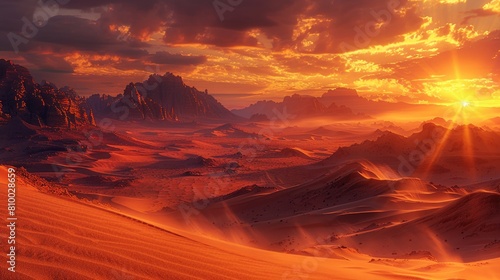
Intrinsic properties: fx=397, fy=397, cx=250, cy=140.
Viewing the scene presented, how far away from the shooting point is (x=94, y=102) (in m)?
165

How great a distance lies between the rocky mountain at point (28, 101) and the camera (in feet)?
204

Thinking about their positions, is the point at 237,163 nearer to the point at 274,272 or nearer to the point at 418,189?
the point at 418,189

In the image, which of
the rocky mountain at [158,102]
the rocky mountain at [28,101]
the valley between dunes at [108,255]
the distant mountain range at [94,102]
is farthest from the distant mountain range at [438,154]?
the rocky mountain at [158,102]

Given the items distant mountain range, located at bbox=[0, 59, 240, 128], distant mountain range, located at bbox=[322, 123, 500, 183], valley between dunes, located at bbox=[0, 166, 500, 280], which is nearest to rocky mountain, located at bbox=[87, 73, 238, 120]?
distant mountain range, located at bbox=[0, 59, 240, 128]

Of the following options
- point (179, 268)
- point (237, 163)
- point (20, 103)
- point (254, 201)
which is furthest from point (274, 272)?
point (20, 103)

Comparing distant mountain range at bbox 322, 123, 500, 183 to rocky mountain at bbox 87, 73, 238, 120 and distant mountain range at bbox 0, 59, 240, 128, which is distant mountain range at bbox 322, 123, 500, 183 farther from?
rocky mountain at bbox 87, 73, 238, 120

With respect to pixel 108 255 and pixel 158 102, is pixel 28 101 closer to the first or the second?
pixel 108 255

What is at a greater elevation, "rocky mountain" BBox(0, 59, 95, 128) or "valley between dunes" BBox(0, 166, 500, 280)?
"rocky mountain" BBox(0, 59, 95, 128)

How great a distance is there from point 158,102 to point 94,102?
95.9 ft

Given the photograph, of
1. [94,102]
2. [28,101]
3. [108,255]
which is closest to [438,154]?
[108,255]

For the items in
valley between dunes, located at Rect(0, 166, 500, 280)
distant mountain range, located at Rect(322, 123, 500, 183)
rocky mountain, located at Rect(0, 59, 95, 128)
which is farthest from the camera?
rocky mountain, located at Rect(0, 59, 95, 128)

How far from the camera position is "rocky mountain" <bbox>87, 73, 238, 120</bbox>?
433 ft

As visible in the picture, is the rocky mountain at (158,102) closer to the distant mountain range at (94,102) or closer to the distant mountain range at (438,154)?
the distant mountain range at (94,102)

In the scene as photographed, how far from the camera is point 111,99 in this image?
165250mm
